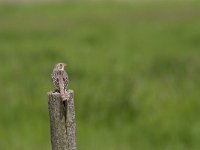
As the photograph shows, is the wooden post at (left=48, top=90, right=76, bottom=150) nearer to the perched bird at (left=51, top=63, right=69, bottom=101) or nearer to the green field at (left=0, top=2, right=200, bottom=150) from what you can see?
the perched bird at (left=51, top=63, right=69, bottom=101)

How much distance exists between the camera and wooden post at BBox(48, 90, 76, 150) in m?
2.08

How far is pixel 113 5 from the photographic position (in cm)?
2406

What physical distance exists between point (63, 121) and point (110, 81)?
5.31 meters

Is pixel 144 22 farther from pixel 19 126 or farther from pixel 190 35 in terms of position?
pixel 19 126

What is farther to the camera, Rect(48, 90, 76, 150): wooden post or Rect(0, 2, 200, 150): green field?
Rect(0, 2, 200, 150): green field

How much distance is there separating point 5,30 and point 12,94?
394 inches

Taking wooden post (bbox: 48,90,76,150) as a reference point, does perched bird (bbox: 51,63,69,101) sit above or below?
Answer: above

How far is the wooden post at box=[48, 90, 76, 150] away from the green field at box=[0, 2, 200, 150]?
3.21 m

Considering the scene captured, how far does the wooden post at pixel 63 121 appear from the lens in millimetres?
2080

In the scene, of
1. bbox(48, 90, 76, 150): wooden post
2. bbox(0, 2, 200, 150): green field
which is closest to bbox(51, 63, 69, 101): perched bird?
bbox(48, 90, 76, 150): wooden post

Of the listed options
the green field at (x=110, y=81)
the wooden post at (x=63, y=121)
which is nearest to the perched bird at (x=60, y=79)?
the wooden post at (x=63, y=121)

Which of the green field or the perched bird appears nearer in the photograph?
the perched bird

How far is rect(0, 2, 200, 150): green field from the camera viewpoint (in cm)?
562

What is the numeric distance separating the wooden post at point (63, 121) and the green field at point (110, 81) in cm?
321
